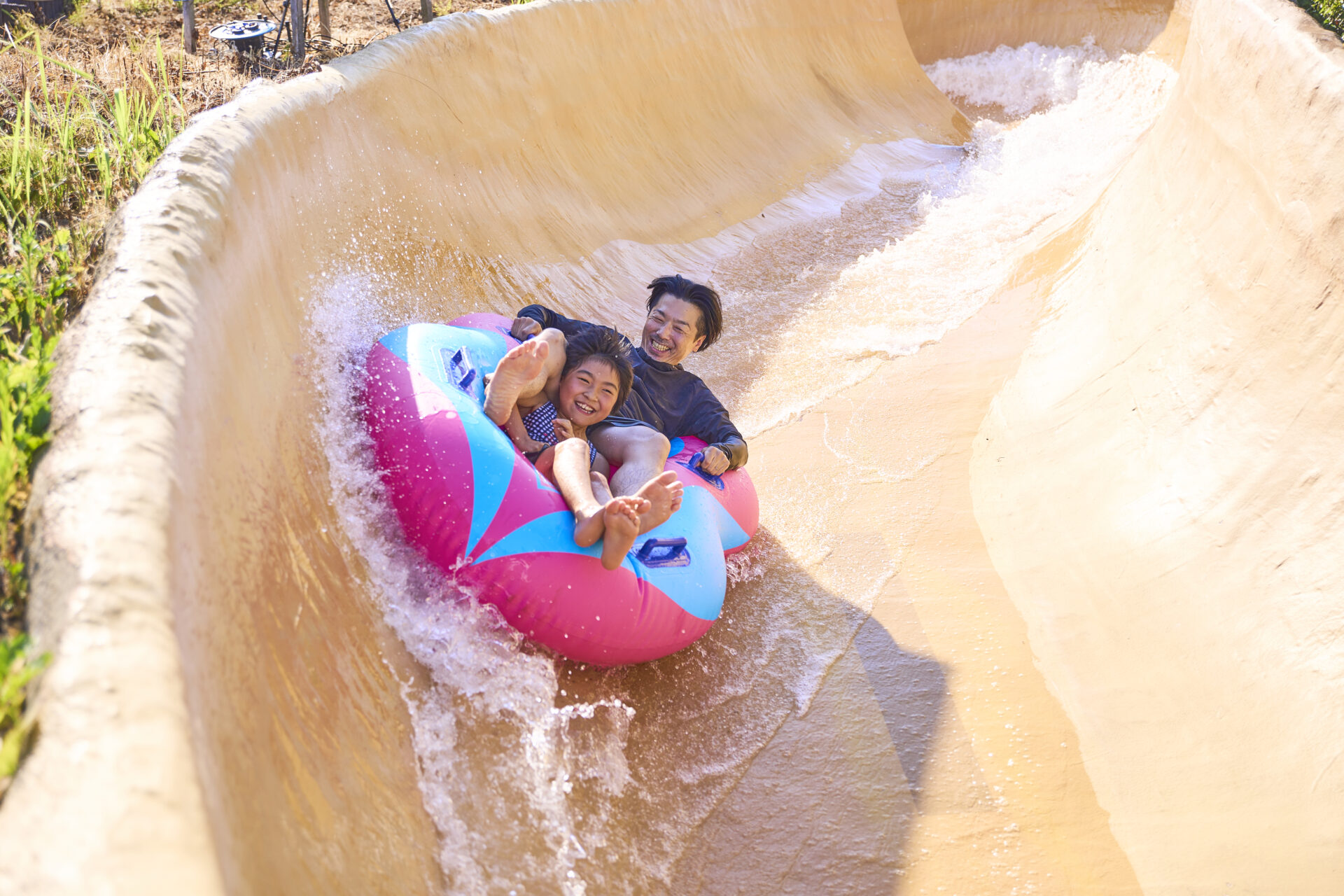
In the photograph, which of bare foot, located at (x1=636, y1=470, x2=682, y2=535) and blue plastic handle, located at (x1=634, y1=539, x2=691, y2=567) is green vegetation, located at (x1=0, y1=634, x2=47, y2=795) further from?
blue plastic handle, located at (x1=634, y1=539, x2=691, y2=567)

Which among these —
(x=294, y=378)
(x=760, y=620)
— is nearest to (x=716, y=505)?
(x=760, y=620)

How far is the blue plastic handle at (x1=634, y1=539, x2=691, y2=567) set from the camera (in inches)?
104

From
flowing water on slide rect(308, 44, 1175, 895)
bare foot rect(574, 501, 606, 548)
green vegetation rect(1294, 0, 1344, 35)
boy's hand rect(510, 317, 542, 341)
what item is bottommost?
flowing water on slide rect(308, 44, 1175, 895)

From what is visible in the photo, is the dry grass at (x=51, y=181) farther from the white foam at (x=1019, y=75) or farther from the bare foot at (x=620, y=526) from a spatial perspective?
the white foam at (x=1019, y=75)

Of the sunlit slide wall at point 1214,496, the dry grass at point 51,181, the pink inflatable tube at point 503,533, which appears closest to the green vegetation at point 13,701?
the dry grass at point 51,181

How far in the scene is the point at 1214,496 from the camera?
2.91 meters

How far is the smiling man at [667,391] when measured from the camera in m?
2.93

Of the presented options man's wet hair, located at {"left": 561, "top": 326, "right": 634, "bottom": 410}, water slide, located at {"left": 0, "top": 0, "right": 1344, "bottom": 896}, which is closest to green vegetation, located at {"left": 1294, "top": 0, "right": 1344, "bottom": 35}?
water slide, located at {"left": 0, "top": 0, "right": 1344, "bottom": 896}

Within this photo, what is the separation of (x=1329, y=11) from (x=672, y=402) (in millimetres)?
5291

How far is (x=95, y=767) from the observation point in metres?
1.10

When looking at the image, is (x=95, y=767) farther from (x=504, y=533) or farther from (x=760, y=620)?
(x=760, y=620)

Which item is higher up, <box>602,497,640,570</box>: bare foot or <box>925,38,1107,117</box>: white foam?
<box>925,38,1107,117</box>: white foam

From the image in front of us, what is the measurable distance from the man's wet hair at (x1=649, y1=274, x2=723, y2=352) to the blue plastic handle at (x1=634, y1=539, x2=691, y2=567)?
1.11 m

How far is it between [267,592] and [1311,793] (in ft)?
7.94
